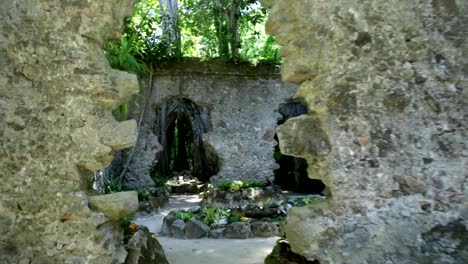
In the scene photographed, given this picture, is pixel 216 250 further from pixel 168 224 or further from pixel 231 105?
pixel 231 105

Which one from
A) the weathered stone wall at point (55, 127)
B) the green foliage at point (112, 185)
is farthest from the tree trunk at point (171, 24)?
the weathered stone wall at point (55, 127)

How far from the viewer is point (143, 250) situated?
147 inches

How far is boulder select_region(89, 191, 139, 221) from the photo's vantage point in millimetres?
2902

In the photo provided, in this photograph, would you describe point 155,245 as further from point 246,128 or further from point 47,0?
point 246,128

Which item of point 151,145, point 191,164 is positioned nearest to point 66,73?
point 151,145

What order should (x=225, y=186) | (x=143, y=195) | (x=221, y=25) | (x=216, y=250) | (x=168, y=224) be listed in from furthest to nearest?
(x=221, y=25) < (x=225, y=186) < (x=143, y=195) < (x=168, y=224) < (x=216, y=250)

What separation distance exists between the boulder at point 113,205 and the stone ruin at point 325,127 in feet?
0.23

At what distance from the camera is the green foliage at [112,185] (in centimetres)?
754

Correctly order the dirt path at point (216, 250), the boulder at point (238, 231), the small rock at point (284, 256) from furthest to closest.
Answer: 1. the boulder at point (238, 231)
2. the dirt path at point (216, 250)
3. the small rock at point (284, 256)

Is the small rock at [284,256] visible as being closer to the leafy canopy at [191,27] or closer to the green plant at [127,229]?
the green plant at [127,229]

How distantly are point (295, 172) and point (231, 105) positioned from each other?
3.39 m

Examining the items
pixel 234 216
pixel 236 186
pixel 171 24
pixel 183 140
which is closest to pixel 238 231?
pixel 234 216

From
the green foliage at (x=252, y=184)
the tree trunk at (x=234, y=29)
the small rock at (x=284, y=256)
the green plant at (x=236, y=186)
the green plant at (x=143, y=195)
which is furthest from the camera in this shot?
the tree trunk at (x=234, y=29)

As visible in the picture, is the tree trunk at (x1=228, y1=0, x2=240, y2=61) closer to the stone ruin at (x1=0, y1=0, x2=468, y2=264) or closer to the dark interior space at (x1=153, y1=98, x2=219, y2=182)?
the dark interior space at (x1=153, y1=98, x2=219, y2=182)
